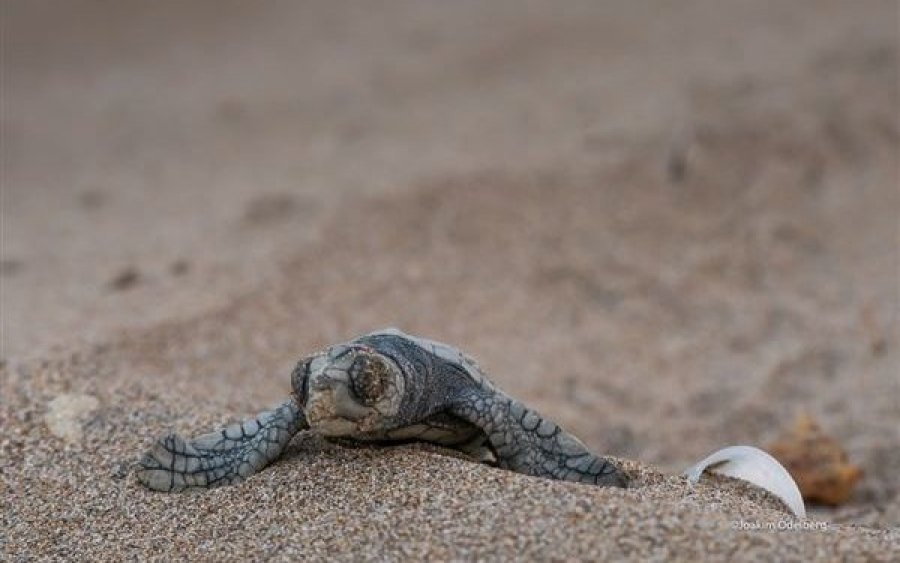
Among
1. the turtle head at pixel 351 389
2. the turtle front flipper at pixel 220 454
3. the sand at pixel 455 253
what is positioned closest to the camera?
the turtle head at pixel 351 389

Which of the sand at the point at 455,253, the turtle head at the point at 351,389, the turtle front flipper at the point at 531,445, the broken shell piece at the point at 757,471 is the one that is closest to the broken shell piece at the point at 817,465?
the sand at the point at 455,253

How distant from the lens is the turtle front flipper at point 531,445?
7.66 ft

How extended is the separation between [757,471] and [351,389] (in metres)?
0.91

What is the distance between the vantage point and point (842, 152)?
20.1ft

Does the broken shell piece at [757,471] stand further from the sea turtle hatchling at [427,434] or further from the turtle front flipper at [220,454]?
the turtle front flipper at [220,454]

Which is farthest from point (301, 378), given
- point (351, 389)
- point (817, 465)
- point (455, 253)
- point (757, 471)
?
point (455, 253)

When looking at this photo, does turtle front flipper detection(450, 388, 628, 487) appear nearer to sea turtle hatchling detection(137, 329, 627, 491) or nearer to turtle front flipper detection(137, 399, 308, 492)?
sea turtle hatchling detection(137, 329, 627, 491)

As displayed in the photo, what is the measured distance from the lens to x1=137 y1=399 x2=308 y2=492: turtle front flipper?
7.66ft

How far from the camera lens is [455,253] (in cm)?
522

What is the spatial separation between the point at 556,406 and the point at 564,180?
→ 2.02 metres

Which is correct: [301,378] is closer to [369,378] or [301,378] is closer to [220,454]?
[369,378]

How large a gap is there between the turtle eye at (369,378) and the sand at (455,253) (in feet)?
0.61

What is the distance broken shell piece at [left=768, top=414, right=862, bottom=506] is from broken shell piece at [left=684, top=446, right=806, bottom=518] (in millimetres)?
729

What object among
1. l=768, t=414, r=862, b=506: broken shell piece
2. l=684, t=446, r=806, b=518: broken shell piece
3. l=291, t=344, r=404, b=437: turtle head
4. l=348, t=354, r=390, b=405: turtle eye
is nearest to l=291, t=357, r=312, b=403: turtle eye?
l=291, t=344, r=404, b=437: turtle head
